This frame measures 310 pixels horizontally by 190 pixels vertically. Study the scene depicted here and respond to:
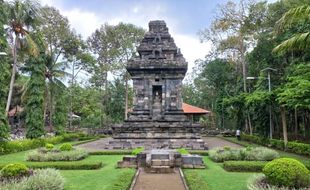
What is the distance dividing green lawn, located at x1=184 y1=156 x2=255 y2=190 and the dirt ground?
795mm

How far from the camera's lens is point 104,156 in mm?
21000

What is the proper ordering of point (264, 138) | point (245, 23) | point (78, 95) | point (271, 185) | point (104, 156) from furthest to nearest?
1. point (78, 95)
2. point (245, 23)
3. point (264, 138)
4. point (104, 156)
5. point (271, 185)

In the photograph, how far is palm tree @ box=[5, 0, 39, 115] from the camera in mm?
26766

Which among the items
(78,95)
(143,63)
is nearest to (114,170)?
(143,63)

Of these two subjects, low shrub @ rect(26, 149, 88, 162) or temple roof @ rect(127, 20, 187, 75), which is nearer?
low shrub @ rect(26, 149, 88, 162)

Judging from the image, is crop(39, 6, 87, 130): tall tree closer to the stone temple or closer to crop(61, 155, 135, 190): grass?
the stone temple

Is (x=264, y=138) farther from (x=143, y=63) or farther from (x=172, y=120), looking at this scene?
(x=143, y=63)

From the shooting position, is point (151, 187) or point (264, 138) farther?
point (264, 138)

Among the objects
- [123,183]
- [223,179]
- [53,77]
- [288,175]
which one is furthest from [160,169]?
[53,77]

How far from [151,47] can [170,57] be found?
77.5 inches

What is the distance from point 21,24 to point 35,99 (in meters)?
8.31

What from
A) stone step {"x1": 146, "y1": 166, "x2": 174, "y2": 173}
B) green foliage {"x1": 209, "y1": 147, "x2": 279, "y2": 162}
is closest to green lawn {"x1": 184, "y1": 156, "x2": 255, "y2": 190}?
stone step {"x1": 146, "y1": 166, "x2": 174, "y2": 173}

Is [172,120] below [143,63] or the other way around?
below

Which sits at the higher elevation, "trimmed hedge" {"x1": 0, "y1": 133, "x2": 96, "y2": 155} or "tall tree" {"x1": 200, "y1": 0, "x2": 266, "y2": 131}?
"tall tree" {"x1": 200, "y1": 0, "x2": 266, "y2": 131}
